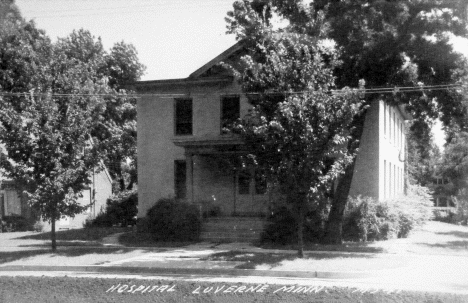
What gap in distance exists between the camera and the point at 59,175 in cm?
1742

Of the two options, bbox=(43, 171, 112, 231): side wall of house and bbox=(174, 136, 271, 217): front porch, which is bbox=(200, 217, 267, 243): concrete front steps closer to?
bbox=(174, 136, 271, 217): front porch

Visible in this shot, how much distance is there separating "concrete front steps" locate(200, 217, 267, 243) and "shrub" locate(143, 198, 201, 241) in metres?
0.65

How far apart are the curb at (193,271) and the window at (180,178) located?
10.6 meters

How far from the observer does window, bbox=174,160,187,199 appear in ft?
83.9

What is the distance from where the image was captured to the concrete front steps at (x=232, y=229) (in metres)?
21.6

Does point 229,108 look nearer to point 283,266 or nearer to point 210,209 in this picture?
point 210,209

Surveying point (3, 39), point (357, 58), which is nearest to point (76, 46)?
point (3, 39)

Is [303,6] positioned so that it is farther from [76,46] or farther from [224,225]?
Result: [76,46]

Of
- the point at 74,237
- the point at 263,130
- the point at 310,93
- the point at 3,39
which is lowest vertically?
the point at 74,237

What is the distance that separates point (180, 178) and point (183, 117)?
9.81 feet

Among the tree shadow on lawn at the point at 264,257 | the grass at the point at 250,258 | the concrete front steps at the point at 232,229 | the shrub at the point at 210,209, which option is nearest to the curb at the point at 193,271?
the grass at the point at 250,258

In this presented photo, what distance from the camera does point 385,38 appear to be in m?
18.4

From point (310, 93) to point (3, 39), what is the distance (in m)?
23.9

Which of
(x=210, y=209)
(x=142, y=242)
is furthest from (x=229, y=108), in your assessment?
(x=142, y=242)
